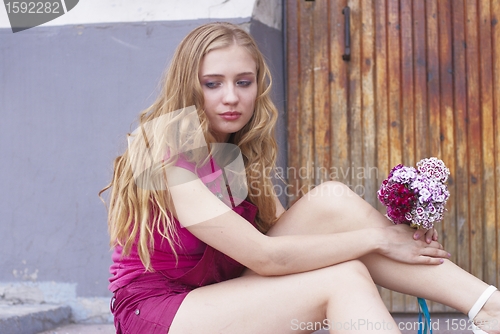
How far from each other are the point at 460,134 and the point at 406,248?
4.59 feet

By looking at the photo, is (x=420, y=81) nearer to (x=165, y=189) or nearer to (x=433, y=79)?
(x=433, y=79)

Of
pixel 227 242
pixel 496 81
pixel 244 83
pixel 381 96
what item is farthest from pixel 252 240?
pixel 496 81

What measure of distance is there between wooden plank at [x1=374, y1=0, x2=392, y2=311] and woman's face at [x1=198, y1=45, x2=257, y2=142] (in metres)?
1.27

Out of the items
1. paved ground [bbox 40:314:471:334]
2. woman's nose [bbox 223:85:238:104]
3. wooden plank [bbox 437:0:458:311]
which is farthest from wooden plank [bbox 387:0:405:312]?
woman's nose [bbox 223:85:238:104]

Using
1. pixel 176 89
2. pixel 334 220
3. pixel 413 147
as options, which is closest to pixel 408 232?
pixel 334 220

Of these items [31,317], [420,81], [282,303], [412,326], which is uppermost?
[420,81]

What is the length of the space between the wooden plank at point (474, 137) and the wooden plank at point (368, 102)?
519 mm

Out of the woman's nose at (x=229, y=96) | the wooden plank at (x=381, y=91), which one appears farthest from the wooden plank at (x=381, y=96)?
the woman's nose at (x=229, y=96)

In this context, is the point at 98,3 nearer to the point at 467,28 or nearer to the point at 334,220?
the point at 334,220

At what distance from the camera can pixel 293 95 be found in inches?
126

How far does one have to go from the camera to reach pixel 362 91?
125 inches

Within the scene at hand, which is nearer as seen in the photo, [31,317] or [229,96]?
[229,96]

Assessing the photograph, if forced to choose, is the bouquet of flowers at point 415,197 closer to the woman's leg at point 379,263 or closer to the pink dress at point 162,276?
the woman's leg at point 379,263

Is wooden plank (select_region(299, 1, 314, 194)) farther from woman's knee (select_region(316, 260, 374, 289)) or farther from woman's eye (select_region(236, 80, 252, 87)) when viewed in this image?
woman's knee (select_region(316, 260, 374, 289))
